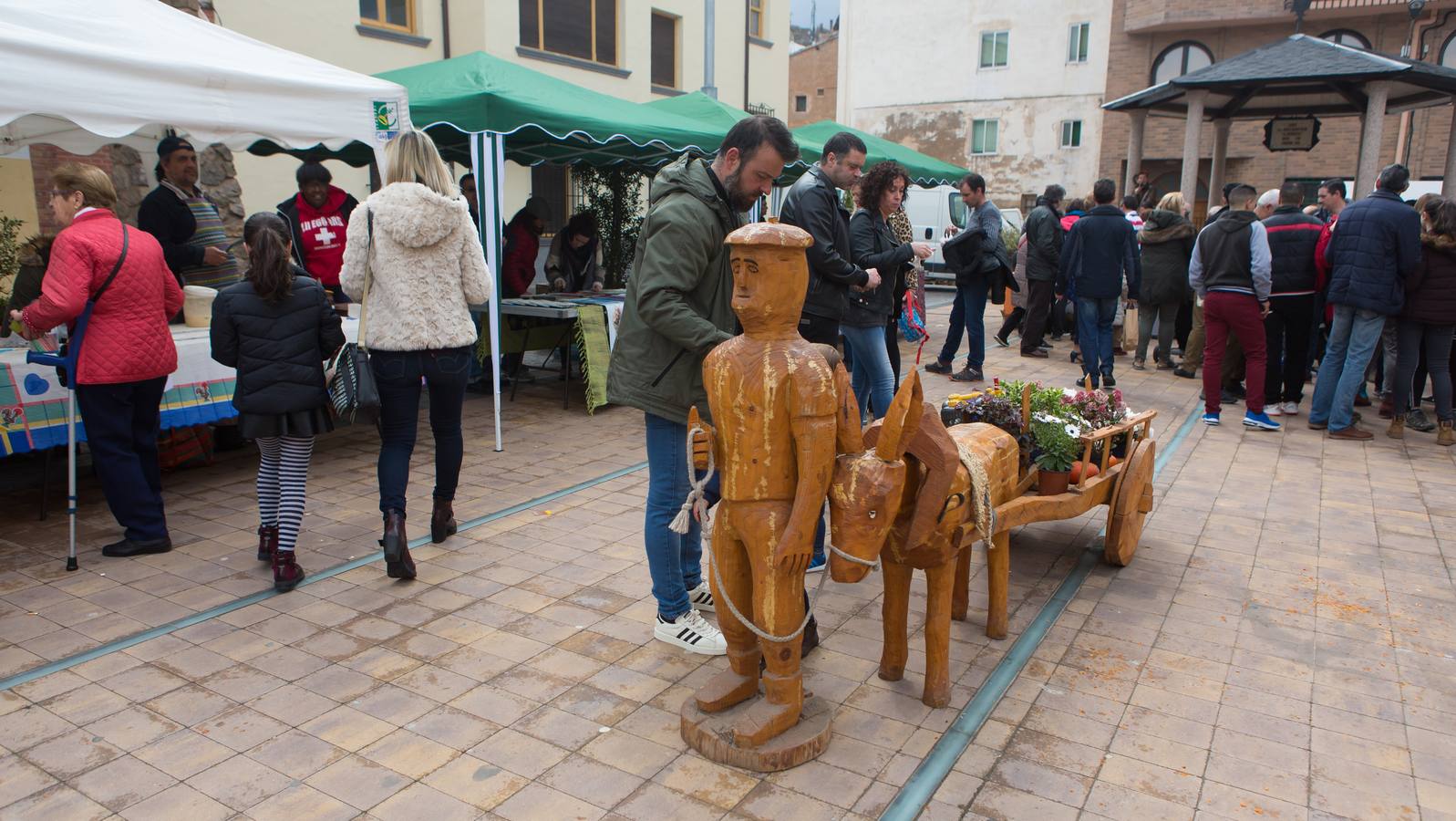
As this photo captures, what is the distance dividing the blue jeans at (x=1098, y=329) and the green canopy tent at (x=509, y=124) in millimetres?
3957

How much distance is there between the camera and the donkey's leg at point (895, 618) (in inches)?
125

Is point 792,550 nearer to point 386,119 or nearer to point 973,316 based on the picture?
point 386,119

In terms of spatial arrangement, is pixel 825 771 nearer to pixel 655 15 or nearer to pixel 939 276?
pixel 655 15

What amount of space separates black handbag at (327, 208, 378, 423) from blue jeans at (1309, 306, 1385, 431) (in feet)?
23.2

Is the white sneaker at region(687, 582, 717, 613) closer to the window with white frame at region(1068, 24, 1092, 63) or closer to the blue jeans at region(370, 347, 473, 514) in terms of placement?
the blue jeans at region(370, 347, 473, 514)

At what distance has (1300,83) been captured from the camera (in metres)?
11.0

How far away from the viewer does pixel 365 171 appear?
1380 cm

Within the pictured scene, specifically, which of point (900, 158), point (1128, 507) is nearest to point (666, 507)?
point (1128, 507)

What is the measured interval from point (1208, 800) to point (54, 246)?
5006 mm

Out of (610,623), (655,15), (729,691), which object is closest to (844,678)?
(729,691)

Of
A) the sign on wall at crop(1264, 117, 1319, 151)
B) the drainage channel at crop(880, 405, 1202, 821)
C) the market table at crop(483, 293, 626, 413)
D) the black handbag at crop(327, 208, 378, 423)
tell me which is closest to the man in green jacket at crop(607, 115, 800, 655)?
the drainage channel at crop(880, 405, 1202, 821)

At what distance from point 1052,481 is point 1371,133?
10169 millimetres

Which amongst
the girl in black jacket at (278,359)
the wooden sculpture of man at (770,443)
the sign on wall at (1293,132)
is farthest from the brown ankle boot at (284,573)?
the sign on wall at (1293,132)

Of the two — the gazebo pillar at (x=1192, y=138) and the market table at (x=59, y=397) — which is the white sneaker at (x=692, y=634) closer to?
the market table at (x=59, y=397)
